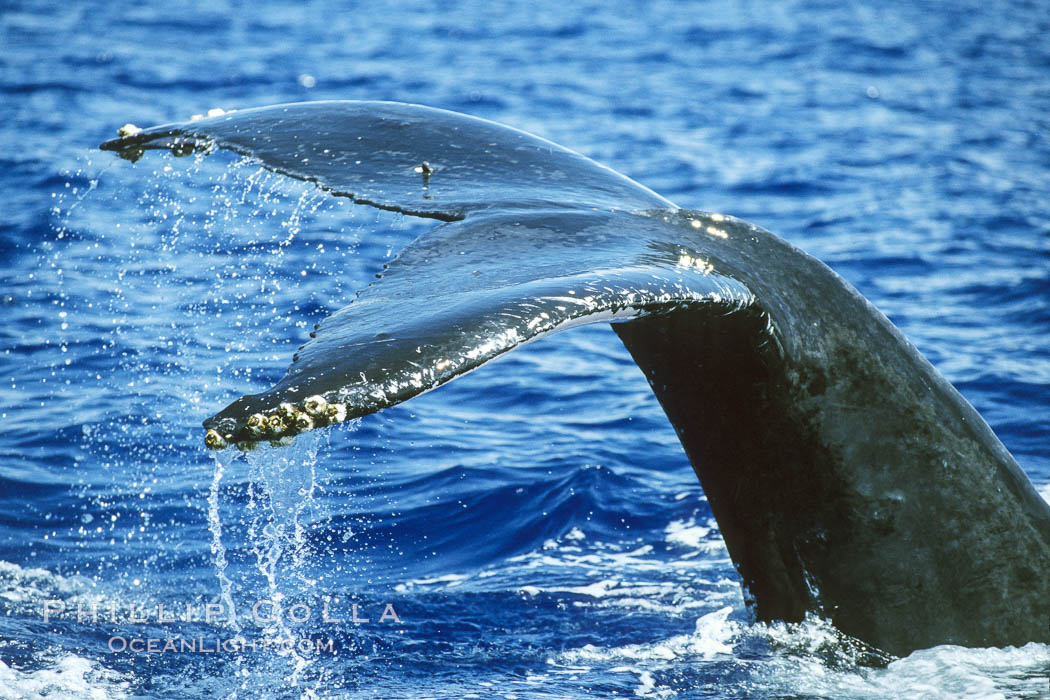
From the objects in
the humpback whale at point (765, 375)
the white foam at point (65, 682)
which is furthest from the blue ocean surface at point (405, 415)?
the humpback whale at point (765, 375)

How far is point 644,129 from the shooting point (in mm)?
17188

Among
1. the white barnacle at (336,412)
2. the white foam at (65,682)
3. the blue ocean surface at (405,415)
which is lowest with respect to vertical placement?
the white foam at (65,682)

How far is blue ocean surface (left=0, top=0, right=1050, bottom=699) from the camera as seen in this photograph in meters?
4.84

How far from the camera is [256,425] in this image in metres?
2.44

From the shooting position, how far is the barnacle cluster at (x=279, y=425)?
2432 millimetres

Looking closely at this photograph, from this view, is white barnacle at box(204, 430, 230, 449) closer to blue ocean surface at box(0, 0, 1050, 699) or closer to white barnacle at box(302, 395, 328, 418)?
white barnacle at box(302, 395, 328, 418)

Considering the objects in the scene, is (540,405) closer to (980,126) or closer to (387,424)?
(387,424)

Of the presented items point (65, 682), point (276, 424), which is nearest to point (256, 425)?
point (276, 424)

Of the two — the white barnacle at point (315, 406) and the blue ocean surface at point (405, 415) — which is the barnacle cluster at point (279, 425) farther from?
the blue ocean surface at point (405, 415)

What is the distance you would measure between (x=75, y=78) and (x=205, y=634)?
13939mm

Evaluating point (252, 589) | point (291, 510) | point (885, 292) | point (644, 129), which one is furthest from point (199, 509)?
point (644, 129)

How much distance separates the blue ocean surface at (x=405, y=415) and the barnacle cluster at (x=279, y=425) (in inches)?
61.2

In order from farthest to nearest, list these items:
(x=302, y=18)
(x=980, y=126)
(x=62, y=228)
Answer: (x=302, y=18)
(x=980, y=126)
(x=62, y=228)

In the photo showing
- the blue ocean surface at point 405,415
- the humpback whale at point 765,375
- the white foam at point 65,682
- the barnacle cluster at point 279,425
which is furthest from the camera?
the blue ocean surface at point 405,415
